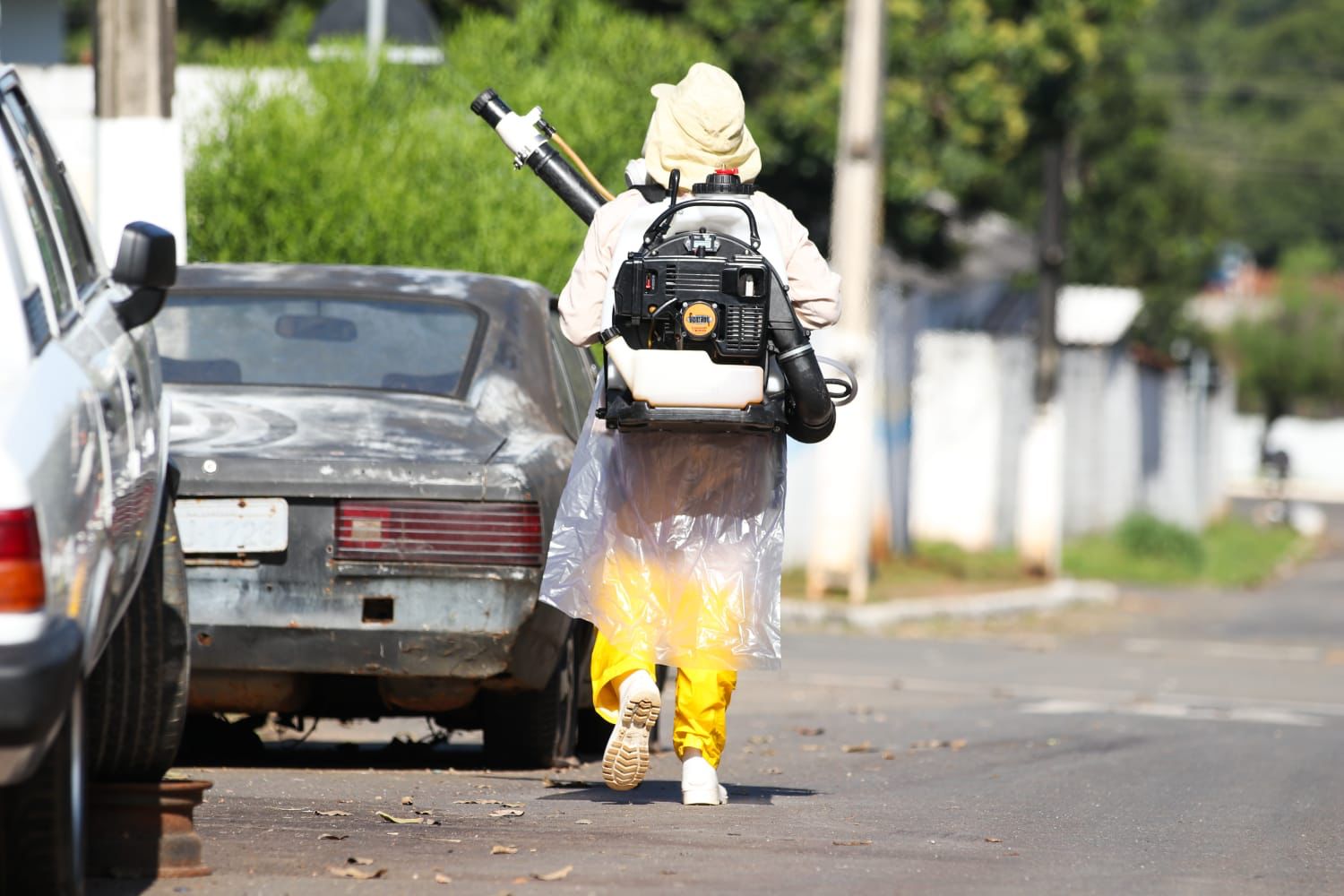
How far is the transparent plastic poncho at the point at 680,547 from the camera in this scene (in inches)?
248

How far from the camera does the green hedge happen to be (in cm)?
Result: 1320

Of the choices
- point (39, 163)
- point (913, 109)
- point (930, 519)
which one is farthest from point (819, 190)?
point (39, 163)

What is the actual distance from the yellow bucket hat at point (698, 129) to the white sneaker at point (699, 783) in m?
1.55

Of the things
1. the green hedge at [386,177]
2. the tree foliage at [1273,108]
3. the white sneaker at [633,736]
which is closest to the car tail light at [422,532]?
the white sneaker at [633,736]

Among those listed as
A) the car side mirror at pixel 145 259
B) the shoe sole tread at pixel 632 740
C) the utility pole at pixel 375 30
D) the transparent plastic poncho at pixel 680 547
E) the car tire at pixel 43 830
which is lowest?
the shoe sole tread at pixel 632 740

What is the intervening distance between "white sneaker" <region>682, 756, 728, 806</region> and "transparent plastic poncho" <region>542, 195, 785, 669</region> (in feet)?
0.93

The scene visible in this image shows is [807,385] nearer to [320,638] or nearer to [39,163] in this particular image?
[320,638]

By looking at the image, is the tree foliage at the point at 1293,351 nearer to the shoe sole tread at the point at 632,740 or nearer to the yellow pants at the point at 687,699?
the yellow pants at the point at 687,699

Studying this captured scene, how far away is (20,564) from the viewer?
11.9ft

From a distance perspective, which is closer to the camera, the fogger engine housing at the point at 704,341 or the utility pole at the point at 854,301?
the fogger engine housing at the point at 704,341

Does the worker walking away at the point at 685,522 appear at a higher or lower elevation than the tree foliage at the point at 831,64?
lower

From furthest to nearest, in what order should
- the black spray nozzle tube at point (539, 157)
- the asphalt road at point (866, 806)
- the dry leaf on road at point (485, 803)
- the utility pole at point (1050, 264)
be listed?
the utility pole at point (1050, 264)
the black spray nozzle tube at point (539, 157)
the dry leaf on road at point (485, 803)
the asphalt road at point (866, 806)

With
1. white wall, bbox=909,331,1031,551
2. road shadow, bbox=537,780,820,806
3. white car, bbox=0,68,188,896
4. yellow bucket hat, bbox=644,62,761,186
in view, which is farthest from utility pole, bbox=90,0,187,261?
white wall, bbox=909,331,1031,551

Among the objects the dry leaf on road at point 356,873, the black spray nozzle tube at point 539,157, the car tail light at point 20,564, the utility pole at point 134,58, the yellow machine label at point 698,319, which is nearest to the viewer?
the car tail light at point 20,564
